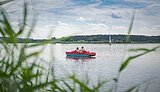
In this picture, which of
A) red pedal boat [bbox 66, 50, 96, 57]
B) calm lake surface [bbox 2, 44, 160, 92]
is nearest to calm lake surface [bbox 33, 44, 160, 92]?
calm lake surface [bbox 2, 44, 160, 92]

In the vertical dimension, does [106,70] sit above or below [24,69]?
below

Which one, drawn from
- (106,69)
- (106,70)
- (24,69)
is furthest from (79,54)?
(24,69)

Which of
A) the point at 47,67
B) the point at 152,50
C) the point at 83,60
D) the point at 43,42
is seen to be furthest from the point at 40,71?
the point at 83,60

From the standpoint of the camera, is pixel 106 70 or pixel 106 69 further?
pixel 106 69

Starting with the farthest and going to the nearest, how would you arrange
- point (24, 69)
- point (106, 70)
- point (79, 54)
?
point (79, 54) < point (106, 70) < point (24, 69)

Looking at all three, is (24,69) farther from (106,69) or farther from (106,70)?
(106,69)

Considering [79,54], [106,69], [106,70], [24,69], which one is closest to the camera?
[24,69]

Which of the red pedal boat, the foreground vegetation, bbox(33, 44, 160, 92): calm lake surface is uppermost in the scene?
the foreground vegetation

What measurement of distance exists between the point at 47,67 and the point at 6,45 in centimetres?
25

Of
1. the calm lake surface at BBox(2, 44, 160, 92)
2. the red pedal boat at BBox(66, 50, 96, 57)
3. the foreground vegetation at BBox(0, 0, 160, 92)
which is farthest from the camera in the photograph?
the red pedal boat at BBox(66, 50, 96, 57)

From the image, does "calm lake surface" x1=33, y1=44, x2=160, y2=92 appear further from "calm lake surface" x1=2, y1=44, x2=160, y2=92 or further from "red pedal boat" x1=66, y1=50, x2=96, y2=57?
"red pedal boat" x1=66, y1=50, x2=96, y2=57

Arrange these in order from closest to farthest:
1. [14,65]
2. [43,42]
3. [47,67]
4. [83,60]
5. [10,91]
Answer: [10,91] → [43,42] → [14,65] → [47,67] → [83,60]

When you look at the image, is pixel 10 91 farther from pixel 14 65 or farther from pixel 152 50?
pixel 152 50

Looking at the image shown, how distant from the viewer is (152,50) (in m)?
1.74
